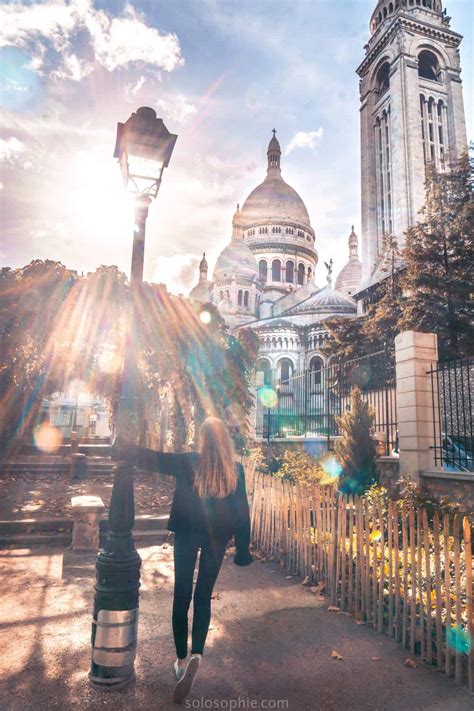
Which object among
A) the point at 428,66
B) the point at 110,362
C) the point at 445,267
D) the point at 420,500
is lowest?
the point at 420,500

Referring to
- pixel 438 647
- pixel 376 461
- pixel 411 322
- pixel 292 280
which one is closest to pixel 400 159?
pixel 411 322

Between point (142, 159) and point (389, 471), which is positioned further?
point (389, 471)

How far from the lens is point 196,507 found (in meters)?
3.35

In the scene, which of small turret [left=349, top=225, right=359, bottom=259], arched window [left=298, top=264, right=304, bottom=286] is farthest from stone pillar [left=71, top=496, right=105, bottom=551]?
small turret [left=349, top=225, right=359, bottom=259]

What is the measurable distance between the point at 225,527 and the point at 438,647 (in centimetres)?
206

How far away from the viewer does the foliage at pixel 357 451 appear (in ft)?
28.1

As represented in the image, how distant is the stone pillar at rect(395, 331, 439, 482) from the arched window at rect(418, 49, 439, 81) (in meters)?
42.0

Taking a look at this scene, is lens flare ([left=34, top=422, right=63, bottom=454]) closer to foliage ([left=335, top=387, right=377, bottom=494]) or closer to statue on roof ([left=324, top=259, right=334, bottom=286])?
foliage ([left=335, top=387, right=377, bottom=494])

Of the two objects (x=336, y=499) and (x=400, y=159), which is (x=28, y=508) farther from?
(x=400, y=159)

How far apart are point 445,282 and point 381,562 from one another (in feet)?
45.2

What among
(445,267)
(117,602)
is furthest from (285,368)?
(117,602)

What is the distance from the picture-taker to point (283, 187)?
71125 mm

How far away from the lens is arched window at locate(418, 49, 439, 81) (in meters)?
40.5

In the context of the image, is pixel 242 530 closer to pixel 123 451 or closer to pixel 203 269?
pixel 123 451
